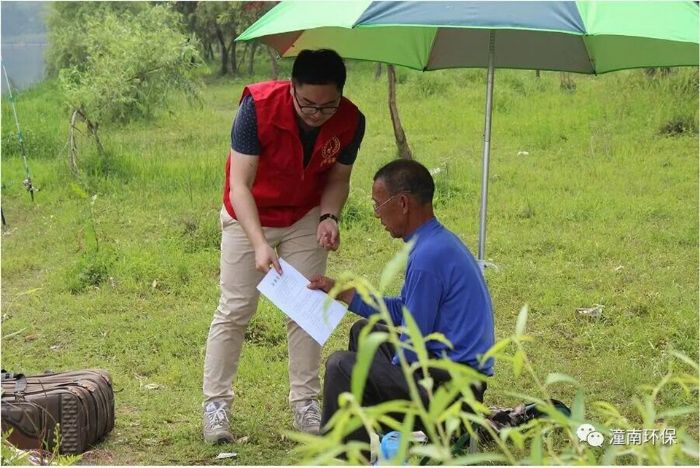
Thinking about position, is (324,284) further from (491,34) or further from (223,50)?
(223,50)

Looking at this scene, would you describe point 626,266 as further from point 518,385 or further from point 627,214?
point 518,385

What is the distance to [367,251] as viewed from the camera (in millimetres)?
6586

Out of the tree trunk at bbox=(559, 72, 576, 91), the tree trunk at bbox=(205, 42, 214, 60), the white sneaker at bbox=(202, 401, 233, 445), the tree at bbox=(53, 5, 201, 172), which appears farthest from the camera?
the tree trunk at bbox=(205, 42, 214, 60)

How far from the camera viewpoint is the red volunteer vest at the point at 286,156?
11.2 ft

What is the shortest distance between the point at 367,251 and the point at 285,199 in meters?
3.06

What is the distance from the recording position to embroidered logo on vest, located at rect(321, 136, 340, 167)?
11.5 feet

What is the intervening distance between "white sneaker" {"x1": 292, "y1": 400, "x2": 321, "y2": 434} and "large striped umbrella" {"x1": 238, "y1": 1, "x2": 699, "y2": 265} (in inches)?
35.4

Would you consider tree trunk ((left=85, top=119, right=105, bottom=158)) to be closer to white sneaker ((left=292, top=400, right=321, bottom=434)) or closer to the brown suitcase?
the brown suitcase

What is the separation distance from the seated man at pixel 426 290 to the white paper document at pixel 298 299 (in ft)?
0.73

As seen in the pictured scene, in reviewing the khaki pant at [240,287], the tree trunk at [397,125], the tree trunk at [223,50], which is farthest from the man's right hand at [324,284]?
the tree trunk at [223,50]

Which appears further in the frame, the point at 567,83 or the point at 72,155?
the point at 567,83

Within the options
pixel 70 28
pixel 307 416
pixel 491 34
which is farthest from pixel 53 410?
pixel 70 28

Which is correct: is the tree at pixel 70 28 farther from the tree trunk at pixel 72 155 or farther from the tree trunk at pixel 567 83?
the tree trunk at pixel 72 155

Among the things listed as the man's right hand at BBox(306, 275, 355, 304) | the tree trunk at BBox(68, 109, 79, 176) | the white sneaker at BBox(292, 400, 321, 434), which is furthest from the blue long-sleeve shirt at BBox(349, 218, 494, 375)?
the tree trunk at BBox(68, 109, 79, 176)
